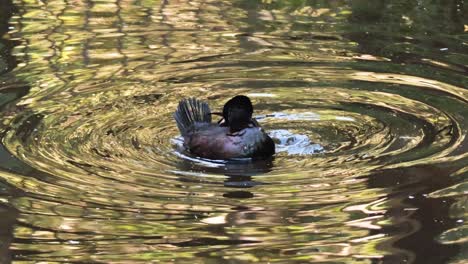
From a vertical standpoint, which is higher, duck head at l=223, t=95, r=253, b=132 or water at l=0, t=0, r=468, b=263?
duck head at l=223, t=95, r=253, b=132

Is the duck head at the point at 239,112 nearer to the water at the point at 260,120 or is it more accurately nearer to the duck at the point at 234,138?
the duck at the point at 234,138

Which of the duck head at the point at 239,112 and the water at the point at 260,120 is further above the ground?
the duck head at the point at 239,112

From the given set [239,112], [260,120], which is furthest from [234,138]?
[260,120]

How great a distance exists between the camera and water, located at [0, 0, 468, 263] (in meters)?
5.43

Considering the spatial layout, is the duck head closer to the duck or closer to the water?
Answer: the duck

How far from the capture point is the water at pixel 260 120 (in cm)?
543

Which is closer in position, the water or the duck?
the water

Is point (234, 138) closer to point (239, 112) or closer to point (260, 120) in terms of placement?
point (239, 112)

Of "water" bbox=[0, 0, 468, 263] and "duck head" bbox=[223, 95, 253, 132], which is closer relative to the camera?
"water" bbox=[0, 0, 468, 263]

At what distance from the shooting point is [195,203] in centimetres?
589

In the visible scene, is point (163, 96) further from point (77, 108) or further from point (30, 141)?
point (30, 141)

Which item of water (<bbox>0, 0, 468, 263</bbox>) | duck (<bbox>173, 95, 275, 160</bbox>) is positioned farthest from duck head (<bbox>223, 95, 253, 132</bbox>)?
water (<bbox>0, 0, 468, 263</bbox>)

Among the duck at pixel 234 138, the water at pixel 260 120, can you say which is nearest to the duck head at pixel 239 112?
the duck at pixel 234 138

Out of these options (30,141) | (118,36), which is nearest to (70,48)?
(118,36)
